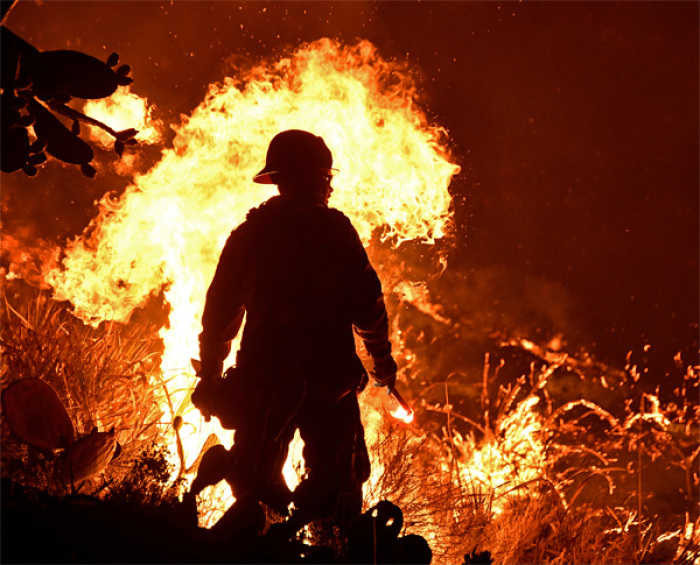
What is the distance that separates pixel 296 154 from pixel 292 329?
0.97m

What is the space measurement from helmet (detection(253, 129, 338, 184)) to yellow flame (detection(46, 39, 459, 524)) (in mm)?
1772

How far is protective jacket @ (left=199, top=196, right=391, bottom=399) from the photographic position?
141 inches

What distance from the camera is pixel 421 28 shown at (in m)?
8.33

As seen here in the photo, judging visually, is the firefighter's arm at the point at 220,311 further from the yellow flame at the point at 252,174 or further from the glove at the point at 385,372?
the yellow flame at the point at 252,174

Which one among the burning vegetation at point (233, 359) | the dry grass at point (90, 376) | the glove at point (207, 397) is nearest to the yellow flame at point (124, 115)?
the burning vegetation at point (233, 359)

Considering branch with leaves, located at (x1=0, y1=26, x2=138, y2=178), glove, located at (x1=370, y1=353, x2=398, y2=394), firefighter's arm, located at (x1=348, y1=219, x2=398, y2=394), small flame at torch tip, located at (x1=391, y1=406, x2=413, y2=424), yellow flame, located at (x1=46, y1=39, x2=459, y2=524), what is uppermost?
yellow flame, located at (x1=46, y1=39, x2=459, y2=524)

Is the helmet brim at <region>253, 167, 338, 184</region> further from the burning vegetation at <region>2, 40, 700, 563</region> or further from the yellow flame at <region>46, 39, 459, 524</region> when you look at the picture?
the yellow flame at <region>46, 39, 459, 524</region>

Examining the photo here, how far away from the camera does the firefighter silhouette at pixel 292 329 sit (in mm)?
3488

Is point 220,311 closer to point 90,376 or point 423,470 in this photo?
point 90,376

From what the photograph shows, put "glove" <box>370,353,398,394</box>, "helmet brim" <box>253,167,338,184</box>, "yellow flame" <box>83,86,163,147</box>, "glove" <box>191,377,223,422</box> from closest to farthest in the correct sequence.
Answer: "glove" <box>191,377,223,422</box> → "helmet brim" <box>253,167,338,184</box> → "glove" <box>370,353,398,394</box> → "yellow flame" <box>83,86,163,147</box>

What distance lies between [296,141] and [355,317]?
1038mm

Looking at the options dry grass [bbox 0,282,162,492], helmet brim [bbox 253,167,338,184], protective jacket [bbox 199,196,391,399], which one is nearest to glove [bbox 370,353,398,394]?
protective jacket [bbox 199,196,391,399]

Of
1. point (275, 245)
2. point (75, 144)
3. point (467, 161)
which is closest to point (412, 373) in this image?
point (467, 161)

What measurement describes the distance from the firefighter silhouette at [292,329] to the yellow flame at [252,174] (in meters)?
1.72
